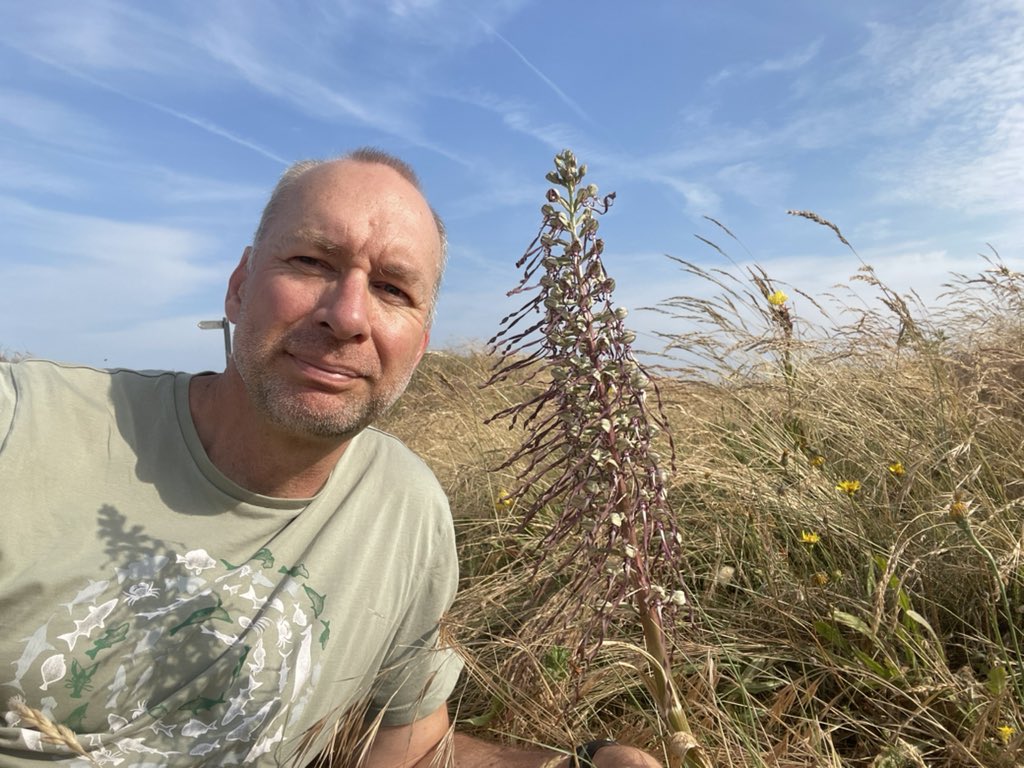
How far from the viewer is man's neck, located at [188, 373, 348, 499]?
220 centimetres

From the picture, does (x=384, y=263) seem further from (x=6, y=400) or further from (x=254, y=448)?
(x=6, y=400)

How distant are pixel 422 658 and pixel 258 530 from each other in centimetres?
66

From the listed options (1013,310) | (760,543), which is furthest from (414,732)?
(1013,310)

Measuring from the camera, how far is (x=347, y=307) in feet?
6.99

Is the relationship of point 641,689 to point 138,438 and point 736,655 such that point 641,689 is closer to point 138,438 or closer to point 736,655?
point 736,655

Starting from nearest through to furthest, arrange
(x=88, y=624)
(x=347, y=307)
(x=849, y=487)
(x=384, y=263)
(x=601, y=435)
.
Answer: (x=601, y=435)
(x=88, y=624)
(x=347, y=307)
(x=384, y=263)
(x=849, y=487)

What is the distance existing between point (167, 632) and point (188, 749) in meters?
0.33

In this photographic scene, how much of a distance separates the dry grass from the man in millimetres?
369

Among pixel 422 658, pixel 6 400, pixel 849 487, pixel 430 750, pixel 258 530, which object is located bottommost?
pixel 430 750

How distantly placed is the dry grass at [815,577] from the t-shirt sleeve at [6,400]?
4.79 ft

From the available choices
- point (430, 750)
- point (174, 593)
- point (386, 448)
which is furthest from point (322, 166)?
point (430, 750)

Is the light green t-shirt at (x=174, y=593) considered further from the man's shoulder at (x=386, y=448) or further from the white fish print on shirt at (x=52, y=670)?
the man's shoulder at (x=386, y=448)

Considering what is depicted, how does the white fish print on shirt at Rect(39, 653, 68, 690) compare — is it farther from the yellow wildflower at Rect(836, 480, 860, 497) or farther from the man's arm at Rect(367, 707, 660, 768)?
the yellow wildflower at Rect(836, 480, 860, 497)

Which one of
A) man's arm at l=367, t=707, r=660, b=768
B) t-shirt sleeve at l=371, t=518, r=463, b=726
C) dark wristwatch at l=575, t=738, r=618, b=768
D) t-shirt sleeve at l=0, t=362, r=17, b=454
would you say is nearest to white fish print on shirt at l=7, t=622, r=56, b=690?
t-shirt sleeve at l=0, t=362, r=17, b=454
